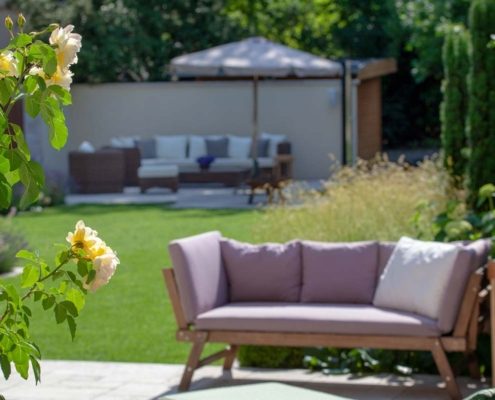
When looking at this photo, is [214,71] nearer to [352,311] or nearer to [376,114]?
[376,114]

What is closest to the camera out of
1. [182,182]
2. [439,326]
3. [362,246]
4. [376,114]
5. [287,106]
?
[439,326]

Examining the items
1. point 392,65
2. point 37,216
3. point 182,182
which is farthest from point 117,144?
point 392,65

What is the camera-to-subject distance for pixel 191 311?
6961 millimetres

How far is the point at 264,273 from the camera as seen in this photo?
7.46 metres

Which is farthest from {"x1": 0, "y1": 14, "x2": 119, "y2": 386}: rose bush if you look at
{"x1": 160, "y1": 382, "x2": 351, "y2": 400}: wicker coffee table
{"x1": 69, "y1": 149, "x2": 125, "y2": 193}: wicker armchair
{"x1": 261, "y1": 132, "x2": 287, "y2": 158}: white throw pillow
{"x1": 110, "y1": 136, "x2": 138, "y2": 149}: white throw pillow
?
{"x1": 110, "y1": 136, "x2": 138, "y2": 149}: white throw pillow

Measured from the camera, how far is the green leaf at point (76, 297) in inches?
122

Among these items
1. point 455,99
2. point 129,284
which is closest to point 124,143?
point 129,284

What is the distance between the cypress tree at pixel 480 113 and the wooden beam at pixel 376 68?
14.7 m

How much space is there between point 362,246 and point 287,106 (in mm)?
17111

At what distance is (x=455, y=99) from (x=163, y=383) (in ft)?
17.3

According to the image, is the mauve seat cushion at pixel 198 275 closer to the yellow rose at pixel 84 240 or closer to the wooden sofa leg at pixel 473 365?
the wooden sofa leg at pixel 473 365

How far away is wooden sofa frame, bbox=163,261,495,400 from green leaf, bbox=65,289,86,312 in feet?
12.1

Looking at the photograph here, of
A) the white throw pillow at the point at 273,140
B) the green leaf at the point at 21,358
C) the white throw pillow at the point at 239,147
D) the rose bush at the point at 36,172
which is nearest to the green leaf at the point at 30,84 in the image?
the rose bush at the point at 36,172

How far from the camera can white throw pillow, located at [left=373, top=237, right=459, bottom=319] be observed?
21.9 ft
